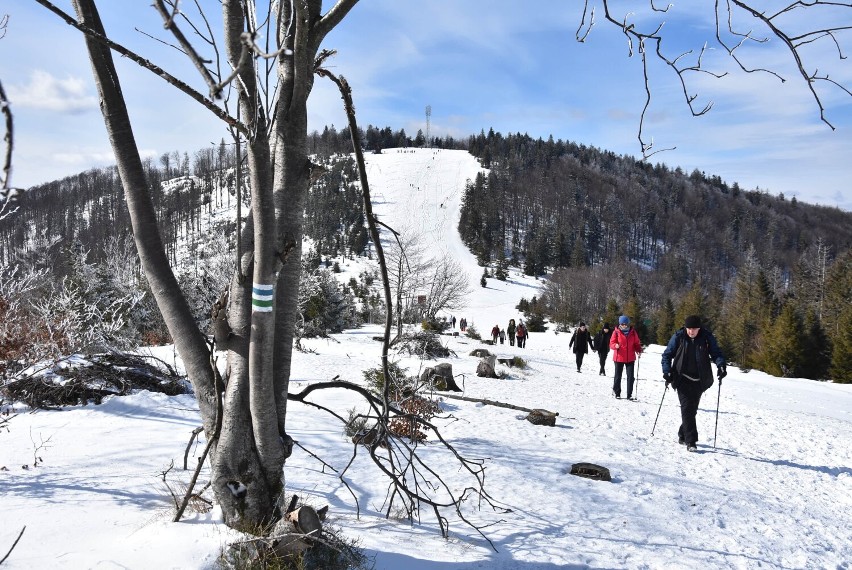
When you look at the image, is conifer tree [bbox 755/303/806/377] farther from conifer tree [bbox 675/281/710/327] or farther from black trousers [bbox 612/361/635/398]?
black trousers [bbox 612/361/635/398]

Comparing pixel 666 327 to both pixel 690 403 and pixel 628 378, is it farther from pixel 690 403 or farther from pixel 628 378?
pixel 690 403

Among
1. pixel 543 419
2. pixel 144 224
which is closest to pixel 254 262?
pixel 144 224

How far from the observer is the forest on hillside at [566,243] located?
950 inches

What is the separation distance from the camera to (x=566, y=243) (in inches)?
3696

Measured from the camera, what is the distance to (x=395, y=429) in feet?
19.6

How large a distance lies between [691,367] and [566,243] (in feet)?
298

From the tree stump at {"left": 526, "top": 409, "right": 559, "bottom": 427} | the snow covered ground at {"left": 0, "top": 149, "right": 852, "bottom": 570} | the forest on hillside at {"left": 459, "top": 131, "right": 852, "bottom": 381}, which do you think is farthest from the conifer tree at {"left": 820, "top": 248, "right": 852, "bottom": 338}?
the tree stump at {"left": 526, "top": 409, "right": 559, "bottom": 427}

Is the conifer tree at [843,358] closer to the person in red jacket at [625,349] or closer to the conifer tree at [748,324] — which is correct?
the conifer tree at [748,324]

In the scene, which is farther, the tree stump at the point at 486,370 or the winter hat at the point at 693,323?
the tree stump at the point at 486,370

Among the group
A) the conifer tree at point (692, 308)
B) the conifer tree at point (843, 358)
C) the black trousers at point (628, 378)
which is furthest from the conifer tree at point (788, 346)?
the black trousers at point (628, 378)

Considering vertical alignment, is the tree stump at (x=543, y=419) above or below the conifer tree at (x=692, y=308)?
below

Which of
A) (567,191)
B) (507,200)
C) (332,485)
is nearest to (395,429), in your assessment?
(332,485)

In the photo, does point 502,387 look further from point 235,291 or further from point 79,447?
point 235,291

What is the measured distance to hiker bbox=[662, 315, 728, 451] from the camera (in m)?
6.46
